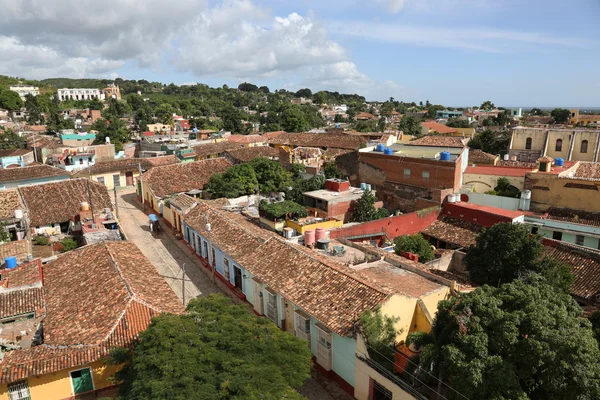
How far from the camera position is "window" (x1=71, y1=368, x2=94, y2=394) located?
43.3ft

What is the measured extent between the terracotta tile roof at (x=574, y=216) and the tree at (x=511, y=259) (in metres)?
8.30

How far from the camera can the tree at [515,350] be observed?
Answer: 8.14 metres

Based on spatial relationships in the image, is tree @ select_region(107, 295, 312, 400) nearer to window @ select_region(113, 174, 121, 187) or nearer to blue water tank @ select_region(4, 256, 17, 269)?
blue water tank @ select_region(4, 256, 17, 269)

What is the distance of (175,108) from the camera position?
332ft

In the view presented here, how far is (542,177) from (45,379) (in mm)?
28114

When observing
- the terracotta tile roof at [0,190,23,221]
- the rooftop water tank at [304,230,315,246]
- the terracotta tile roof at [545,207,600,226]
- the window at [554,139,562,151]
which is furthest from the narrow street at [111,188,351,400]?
the window at [554,139,562,151]

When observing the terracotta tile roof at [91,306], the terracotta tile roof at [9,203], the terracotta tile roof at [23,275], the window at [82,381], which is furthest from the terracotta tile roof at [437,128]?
the window at [82,381]

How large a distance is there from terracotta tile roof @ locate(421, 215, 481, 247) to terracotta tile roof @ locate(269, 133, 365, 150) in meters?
25.0

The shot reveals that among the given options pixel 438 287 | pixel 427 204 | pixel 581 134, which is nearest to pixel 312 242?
pixel 438 287

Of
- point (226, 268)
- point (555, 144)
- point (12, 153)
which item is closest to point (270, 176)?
point (226, 268)

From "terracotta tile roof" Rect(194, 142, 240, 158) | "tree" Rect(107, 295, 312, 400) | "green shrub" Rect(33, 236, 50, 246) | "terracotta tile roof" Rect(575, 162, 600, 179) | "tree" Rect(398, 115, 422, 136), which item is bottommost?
"green shrub" Rect(33, 236, 50, 246)

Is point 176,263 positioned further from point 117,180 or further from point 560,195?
point 560,195

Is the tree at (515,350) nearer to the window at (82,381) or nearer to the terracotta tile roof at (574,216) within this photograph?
the window at (82,381)

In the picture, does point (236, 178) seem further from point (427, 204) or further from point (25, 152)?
point (25, 152)
